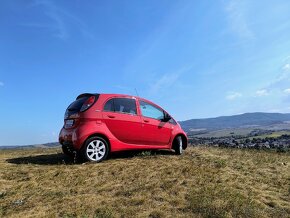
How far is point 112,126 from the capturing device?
1015 cm

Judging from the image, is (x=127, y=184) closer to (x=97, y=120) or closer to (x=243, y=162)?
(x=97, y=120)

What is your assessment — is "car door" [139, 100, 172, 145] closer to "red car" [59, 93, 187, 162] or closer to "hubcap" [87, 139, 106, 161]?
"red car" [59, 93, 187, 162]

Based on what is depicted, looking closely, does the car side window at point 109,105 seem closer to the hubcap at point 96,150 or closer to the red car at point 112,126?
the red car at point 112,126

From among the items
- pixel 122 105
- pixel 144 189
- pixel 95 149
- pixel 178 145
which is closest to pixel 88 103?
pixel 122 105

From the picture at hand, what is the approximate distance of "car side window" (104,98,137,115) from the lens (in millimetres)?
10312

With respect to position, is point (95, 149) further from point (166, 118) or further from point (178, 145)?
point (178, 145)

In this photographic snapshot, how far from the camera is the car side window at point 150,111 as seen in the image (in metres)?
11.2

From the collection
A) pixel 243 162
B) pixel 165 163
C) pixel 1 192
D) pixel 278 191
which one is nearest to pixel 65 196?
pixel 1 192

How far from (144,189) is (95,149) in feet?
10.4

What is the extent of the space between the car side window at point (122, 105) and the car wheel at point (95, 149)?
3.22ft

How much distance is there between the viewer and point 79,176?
7992 mm

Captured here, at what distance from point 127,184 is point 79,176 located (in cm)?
126

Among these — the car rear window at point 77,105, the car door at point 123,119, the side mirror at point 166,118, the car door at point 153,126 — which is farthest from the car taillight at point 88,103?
the side mirror at point 166,118

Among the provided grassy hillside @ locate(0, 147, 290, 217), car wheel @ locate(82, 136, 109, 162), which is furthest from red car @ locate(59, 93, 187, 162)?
grassy hillside @ locate(0, 147, 290, 217)
